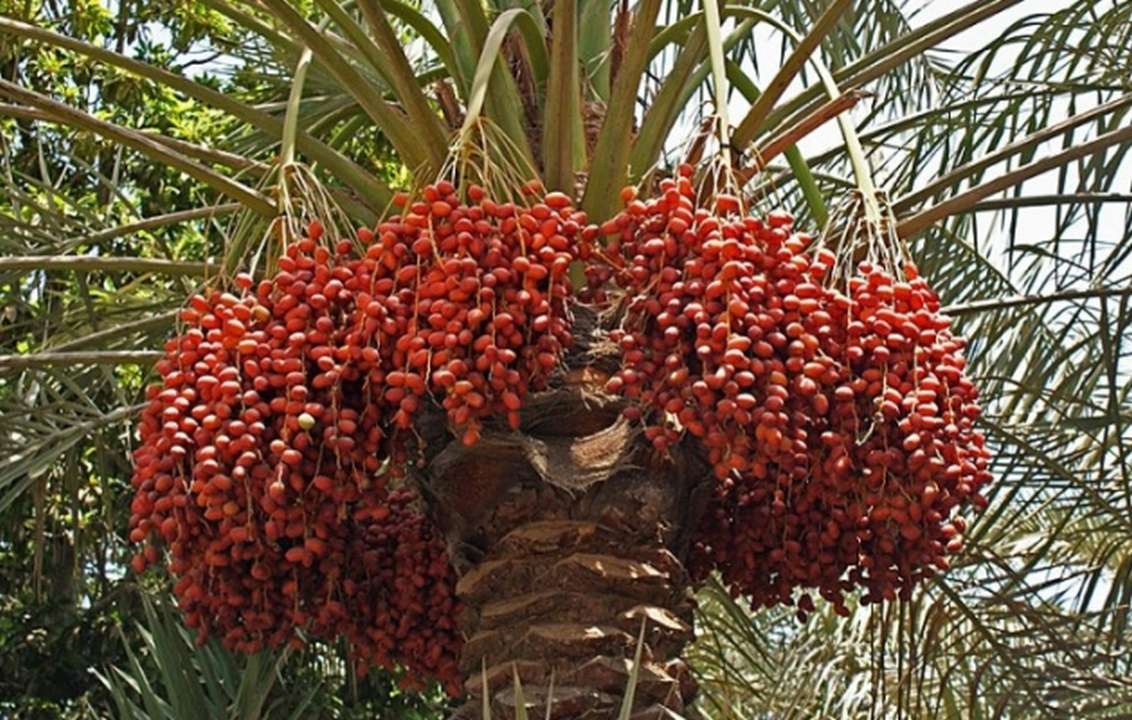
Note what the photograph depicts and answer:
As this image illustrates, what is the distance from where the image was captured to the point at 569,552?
9.18ft

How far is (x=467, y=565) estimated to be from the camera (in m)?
2.89

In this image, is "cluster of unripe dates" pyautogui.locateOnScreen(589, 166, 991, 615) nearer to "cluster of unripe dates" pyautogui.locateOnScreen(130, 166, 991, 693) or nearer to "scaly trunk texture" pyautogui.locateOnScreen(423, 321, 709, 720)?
"cluster of unripe dates" pyautogui.locateOnScreen(130, 166, 991, 693)

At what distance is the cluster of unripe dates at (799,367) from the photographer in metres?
2.41

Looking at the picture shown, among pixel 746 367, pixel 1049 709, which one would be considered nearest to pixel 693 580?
pixel 746 367

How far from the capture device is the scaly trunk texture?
2.73 meters

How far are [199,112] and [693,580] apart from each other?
15.6ft

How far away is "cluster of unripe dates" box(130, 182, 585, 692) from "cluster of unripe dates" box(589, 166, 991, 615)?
16cm

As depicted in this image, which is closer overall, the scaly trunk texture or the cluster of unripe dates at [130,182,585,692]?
the cluster of unripe dates at [130,182,585,692]

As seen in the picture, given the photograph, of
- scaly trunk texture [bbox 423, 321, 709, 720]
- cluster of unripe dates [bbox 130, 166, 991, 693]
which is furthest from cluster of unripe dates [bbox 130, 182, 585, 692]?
scaly trunk texture [bbox 423, 321, 709, 720]

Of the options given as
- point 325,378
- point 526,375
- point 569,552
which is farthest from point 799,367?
point 325,378

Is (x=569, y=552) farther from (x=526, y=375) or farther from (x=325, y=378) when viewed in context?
(x=325, y=378)

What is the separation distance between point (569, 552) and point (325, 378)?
52 cm

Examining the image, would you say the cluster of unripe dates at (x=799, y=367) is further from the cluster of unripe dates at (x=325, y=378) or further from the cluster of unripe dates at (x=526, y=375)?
the cluster of unripe dates at (x=325, y=378)

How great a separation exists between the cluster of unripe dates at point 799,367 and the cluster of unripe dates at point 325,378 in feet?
0.52
